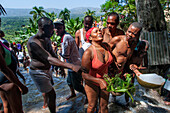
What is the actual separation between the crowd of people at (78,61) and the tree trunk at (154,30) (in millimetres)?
2597

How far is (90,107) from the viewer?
84.9 inches

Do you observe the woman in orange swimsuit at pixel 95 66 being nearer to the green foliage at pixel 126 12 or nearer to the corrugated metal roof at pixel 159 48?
the corrugated metal roof at pixel 159 48

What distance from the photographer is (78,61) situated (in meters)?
3.12

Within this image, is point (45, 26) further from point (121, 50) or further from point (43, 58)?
point (121, 50)

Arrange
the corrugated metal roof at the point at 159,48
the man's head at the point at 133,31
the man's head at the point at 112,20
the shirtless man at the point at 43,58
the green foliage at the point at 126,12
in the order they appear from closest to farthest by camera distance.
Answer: the shirtless man at the point at 43,58
the man's head at the point at 133,31
the man's head at the point at 112,20
the corrugated metal roof at the point at 159,48
the green foliage at the point at 126,12

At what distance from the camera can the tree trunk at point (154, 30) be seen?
16.6ft

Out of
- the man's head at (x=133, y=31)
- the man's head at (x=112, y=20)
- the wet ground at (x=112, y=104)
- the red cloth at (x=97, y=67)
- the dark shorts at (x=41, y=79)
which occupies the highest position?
the man's head at (x=112, y=20)

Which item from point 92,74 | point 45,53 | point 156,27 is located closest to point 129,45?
point 92,74

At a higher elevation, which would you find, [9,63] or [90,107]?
[9,63]

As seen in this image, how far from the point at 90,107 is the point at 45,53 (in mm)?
1243

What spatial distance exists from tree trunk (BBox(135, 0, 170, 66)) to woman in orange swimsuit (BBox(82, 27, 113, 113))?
12.4 ft

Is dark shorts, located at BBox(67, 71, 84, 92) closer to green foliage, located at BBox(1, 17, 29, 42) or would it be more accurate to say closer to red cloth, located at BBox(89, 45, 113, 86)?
red cloth, located at BBox(89, 45, 113, 86)

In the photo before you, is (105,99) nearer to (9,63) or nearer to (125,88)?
(125,88)

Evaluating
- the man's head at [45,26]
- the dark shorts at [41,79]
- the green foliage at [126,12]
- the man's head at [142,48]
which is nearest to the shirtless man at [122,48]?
the man's head at [142,48]
